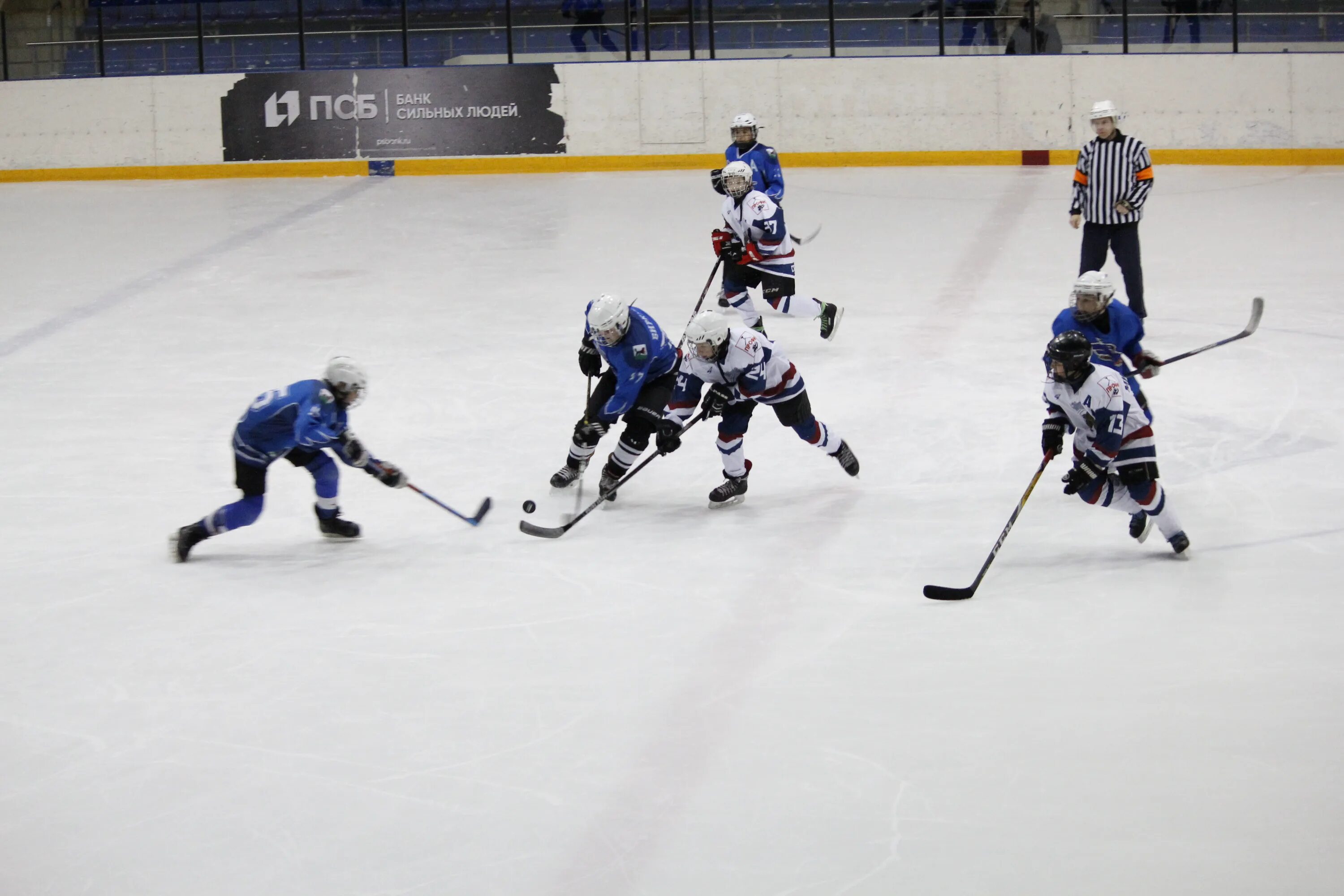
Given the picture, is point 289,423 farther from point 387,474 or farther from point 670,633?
point 670,633

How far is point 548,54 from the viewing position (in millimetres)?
16188

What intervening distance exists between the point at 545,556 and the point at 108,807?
81.6 inches

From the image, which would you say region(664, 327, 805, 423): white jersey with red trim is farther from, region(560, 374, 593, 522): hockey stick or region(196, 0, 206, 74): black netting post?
region(196, 0, 206, 74): black netting post

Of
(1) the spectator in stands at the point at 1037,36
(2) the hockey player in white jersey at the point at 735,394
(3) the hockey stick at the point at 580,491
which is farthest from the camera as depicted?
(1) the spectator in stands at the point at 1037,36

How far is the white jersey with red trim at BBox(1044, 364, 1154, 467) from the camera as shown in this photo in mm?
4953

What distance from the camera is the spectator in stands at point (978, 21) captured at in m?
15.6

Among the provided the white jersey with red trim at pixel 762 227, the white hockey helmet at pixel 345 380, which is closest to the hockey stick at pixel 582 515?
the white hockey helmet at pixel 345 380

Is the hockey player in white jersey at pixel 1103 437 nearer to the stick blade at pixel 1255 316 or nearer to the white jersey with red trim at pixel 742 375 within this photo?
the white jersey with red trim at pixel 742 375

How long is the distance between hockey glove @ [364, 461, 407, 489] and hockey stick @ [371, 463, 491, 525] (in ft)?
0.43

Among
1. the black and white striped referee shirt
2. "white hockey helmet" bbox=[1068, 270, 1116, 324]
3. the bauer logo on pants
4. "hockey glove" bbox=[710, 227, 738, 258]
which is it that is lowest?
"white hockey helmet" bbox=[1068, 270, 1116, 324]

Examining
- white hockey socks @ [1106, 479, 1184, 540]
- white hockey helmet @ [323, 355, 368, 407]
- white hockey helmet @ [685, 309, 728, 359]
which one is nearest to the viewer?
white hockey socks @ [1106, 479, 1184, 540]

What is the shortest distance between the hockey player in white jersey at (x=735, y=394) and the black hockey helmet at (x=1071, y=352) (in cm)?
124

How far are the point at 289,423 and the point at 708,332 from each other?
154 centimetres

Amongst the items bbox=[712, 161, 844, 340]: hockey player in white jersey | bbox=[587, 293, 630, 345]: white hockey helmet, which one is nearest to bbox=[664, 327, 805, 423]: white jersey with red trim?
bbox=[587, 293, 630, 345]: white hockey helmet
